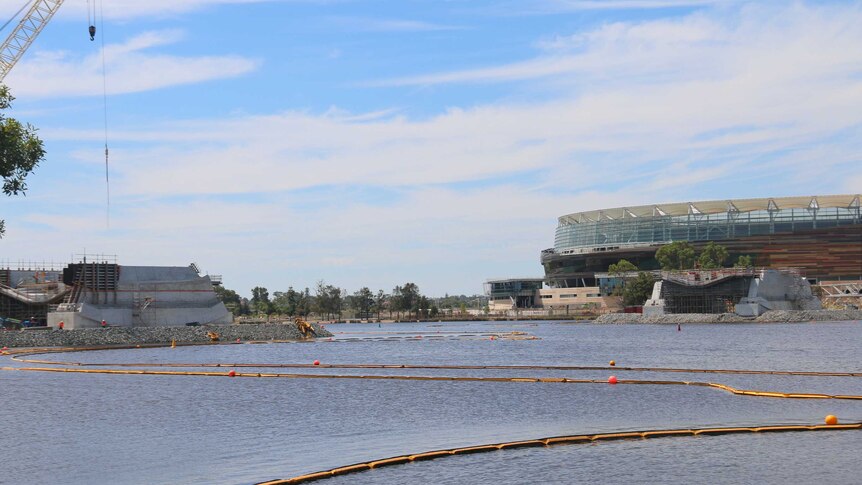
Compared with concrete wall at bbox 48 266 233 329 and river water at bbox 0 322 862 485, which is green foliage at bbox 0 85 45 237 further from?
concrete wall at bbox 48 266 233 329

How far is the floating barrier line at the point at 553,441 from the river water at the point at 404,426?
58 centimetres

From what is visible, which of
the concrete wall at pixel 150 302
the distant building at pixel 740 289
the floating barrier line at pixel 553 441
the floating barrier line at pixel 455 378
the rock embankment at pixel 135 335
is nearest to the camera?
the floating barrier line at pixel 553 441

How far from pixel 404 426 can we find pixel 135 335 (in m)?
86.7

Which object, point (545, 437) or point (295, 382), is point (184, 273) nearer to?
point (295, 382)

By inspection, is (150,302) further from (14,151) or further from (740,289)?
(740,289)

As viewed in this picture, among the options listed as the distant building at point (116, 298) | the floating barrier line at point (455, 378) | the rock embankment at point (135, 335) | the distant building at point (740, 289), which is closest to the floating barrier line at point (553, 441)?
the floating barrier line at point (455, 378)

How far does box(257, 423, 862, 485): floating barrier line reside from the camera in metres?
31.6

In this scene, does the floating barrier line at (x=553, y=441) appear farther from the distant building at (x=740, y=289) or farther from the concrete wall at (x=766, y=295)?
the distant building at (x=740, y=289)

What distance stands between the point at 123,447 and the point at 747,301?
172m

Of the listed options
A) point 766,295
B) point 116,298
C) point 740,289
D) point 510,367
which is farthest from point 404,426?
point 766,295

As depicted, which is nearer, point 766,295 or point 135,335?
point 135,335

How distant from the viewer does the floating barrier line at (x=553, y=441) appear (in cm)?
3160

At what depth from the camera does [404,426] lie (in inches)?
1711

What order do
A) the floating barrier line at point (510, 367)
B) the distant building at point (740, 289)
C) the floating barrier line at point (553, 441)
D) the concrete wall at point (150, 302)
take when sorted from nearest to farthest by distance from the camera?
the floating barrier line at point (553, 441) < the floating barrier line at point (510, 367) < the concrete wall at point (150, 302) < the distant building at point (740, 289)
